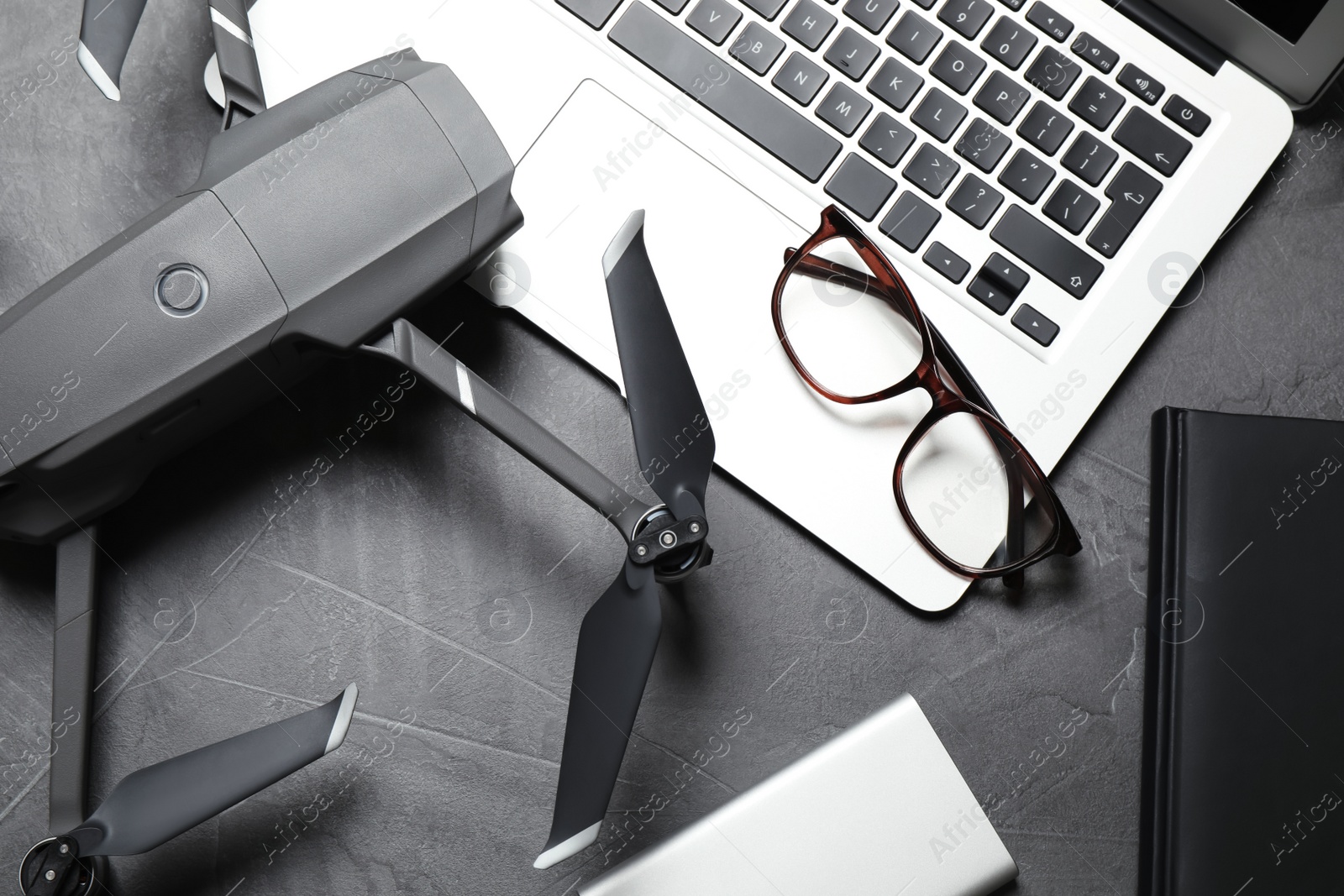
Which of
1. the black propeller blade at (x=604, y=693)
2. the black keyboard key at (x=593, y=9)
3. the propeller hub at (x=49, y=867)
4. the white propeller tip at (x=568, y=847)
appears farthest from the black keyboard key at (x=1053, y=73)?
the propeller hub at (x=49, y=867)

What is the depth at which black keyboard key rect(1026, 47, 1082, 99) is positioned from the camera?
A: 0.52 m

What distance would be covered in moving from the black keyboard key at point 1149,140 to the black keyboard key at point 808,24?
17 centimetres

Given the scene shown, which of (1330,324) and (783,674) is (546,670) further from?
(1330,324)

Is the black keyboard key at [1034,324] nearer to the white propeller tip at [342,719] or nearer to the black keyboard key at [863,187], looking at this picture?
the black keyboard key at [863,187]

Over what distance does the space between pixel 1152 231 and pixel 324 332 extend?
1.45 ft

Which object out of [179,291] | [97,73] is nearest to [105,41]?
[97,73]

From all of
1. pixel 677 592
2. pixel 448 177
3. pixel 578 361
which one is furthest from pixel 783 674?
pixel 448 177

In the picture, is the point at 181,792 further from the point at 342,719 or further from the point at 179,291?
the point at 179,291

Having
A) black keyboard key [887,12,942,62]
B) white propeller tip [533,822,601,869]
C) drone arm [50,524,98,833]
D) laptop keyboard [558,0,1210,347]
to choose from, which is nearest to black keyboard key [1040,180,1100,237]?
laptop keyboard [558,0,1210,347]

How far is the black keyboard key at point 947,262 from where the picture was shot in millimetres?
514

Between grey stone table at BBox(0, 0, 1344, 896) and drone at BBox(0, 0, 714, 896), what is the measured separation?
55 millimetres

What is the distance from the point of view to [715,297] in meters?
0.52

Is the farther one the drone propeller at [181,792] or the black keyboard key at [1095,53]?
the black keyboard key at [1095,53]

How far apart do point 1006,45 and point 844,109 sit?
101mm
